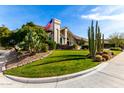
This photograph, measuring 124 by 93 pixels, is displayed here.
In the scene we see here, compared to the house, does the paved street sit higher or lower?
lower

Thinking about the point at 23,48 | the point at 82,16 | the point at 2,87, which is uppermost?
the point at 82,16

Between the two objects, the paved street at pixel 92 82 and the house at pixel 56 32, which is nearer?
the paved street at pixel 92 82

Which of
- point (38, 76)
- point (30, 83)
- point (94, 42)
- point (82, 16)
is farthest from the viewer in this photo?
Answer: point (82, 16)

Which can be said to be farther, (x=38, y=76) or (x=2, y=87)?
(x=38, y=76)

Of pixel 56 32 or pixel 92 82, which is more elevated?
pixel 56 32

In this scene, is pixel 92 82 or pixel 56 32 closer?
pixel 92 82

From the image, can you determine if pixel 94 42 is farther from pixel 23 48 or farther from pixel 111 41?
pixel 111 41

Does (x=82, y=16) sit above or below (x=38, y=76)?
above

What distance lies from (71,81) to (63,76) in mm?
736

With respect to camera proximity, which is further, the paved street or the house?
the house

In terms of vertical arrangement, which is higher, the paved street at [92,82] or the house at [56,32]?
the house at [56,32]
